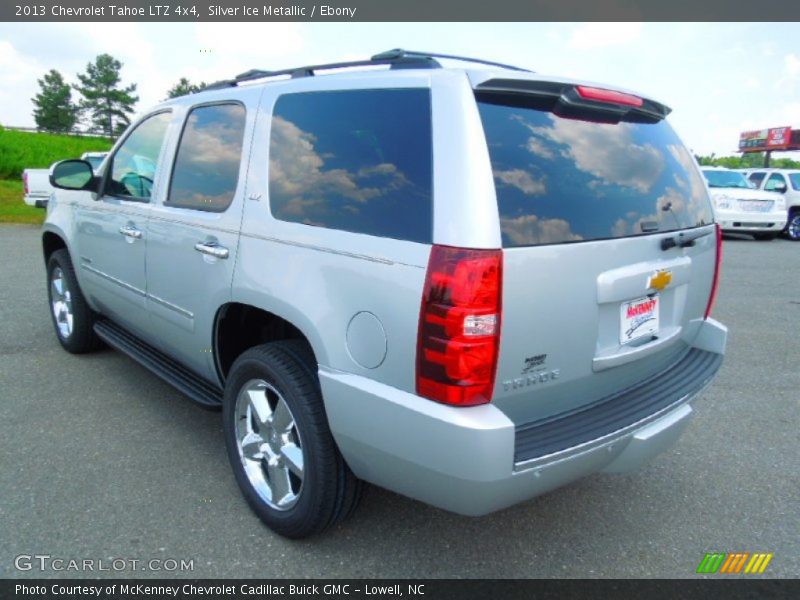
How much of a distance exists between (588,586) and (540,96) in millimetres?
1900

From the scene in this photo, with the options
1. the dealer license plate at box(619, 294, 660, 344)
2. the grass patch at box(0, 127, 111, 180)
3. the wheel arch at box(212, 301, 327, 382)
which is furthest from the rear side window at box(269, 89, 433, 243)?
the grass patch at box(0, 127, 111, 180)

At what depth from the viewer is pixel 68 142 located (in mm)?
34094

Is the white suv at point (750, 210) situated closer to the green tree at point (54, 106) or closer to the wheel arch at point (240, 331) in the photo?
the wheel arch at point (240, 331)

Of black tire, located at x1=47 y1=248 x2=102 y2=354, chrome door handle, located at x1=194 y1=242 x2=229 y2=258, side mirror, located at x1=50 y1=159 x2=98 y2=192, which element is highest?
side mirror, located at x1=50 y1=159 x2=98 y2=192

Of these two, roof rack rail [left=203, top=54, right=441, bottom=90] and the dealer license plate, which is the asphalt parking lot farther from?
roof rack rail [left=203, top=54, right=441, bottom=90]

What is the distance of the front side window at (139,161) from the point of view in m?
3.54

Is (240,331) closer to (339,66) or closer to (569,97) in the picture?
(339,66)

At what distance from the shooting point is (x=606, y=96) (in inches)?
89.0

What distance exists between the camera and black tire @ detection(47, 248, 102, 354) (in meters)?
4.54

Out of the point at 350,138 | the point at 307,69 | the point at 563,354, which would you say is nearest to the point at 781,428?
the point at 563,354

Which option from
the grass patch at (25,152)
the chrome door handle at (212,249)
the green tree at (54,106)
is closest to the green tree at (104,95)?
the green tree at (54,106)

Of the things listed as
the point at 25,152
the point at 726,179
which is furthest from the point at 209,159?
the point at 25,152

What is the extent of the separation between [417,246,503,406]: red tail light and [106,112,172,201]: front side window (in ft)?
7.52

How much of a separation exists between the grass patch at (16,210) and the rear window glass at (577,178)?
15356 mm
